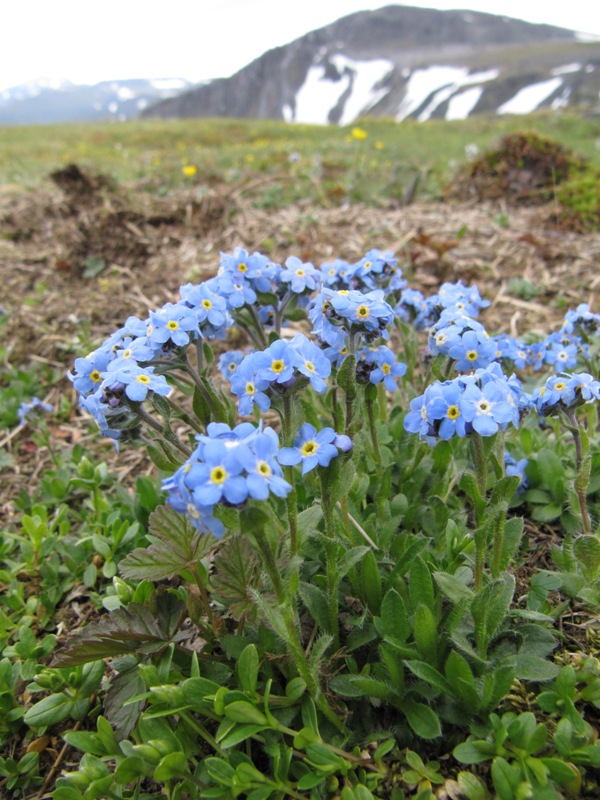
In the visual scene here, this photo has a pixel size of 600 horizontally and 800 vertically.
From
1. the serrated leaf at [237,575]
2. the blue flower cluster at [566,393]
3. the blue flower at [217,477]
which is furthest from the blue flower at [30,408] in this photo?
the blue flower cluster at [566,393]

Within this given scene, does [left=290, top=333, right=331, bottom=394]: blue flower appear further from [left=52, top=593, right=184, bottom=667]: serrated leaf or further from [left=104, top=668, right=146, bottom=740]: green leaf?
[left=104, top=668, right=146, bottom=740]: green leaf

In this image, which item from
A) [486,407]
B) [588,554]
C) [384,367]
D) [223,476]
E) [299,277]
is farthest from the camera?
[299,277]

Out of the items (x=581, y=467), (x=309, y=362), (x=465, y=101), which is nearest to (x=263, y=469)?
(x=309, y=362)

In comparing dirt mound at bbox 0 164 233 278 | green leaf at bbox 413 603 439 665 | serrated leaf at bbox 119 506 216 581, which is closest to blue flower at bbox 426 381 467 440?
green leaf at bbox 413 603 439 665

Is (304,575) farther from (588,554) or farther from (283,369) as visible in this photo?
(588,554)

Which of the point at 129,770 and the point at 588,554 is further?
the point at 588,554

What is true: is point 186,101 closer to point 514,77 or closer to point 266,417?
point 514,77

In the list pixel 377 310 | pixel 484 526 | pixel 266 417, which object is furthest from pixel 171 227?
pixel 484 526
